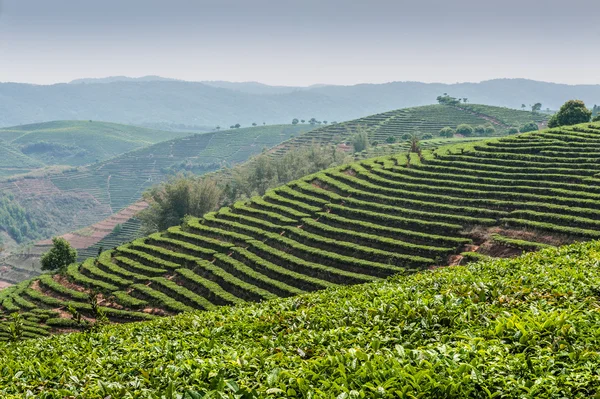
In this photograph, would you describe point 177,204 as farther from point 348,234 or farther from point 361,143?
point 361,143

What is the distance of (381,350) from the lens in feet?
25.9

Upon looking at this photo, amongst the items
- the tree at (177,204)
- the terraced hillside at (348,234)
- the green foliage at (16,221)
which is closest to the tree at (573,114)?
the terraced hillside at (348,234)

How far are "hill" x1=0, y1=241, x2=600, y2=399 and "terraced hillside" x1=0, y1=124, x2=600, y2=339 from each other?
18.5 m

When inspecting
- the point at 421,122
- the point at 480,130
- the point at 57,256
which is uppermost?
the point at 421,122

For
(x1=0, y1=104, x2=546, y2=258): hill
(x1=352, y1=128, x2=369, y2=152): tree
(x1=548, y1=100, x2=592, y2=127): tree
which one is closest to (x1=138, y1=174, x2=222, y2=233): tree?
(x1=0, y1=104, x2=546, y2=258): hill

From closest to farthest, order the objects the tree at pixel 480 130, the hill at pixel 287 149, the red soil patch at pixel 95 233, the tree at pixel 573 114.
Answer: the tree at pixel 573 114 → the red soil patch at pixel 95 233 → the tree at pixel 480 130 → the hill at pixel 287 149

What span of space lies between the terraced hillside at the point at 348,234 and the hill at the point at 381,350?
18536 millimetres

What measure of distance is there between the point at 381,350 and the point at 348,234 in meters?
29.3

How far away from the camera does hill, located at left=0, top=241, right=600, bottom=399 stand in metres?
6.20

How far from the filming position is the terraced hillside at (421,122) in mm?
119938

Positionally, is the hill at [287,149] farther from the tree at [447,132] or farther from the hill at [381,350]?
the hill at [381,350]

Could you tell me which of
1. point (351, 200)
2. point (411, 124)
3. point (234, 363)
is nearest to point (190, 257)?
point (351, 200)

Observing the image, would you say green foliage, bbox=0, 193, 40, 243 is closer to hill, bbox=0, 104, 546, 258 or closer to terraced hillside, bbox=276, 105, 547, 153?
hill, bbox=0, 104, 546, 258

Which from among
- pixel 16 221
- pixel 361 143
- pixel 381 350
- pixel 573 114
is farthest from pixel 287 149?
pixel 381 350
